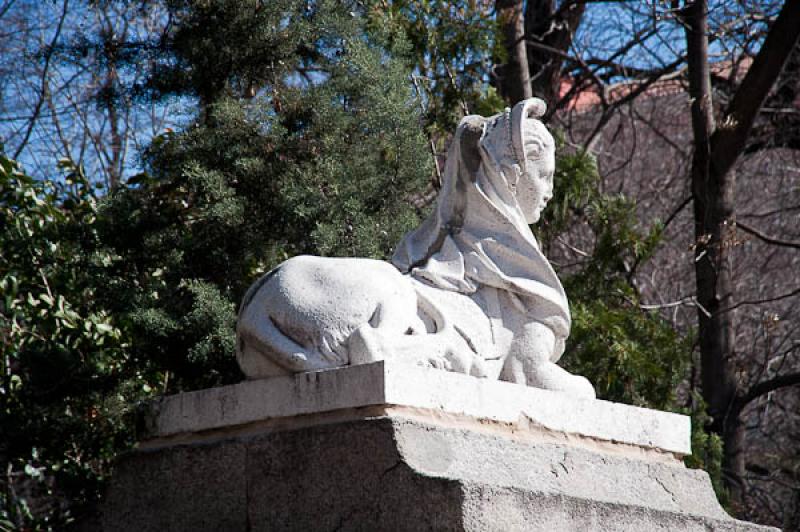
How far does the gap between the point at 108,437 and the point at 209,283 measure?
1155mm

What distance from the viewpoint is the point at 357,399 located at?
4633 millimetres

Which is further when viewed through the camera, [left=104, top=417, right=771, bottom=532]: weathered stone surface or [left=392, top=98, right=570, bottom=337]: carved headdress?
[left=392, top=98, right=570, bottom=337]: carved headdress

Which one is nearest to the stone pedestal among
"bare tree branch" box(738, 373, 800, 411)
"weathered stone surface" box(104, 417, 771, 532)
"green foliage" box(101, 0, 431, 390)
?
"weathered stone surface" box(104, 417, 771, 532)

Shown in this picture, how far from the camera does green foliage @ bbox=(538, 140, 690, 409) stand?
8.54 metres

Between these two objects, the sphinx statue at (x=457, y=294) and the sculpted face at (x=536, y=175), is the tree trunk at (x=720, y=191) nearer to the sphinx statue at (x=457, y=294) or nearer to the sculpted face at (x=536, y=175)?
the sculpted face at (x=536, y=175)

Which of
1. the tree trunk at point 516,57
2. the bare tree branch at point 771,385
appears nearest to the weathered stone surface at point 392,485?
the bare tree branch at point 771,385

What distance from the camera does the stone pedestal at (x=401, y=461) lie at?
4.50m

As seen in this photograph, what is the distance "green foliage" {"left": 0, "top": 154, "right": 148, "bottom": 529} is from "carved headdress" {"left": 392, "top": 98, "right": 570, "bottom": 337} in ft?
9.24

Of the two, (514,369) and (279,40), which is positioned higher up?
(279,40)

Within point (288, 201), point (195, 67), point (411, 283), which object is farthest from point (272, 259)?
point (411, 283)

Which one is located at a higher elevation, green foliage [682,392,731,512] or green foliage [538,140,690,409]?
green foliage [538,140,690,409]

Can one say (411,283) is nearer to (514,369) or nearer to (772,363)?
(514,369)

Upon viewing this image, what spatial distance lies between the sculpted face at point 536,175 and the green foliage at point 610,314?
2.90 metres

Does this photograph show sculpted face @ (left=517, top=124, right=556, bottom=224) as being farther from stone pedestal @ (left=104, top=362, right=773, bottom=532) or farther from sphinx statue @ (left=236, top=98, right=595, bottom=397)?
stone pedestal @ (left=104, top=362, right=773, bottom=532)
